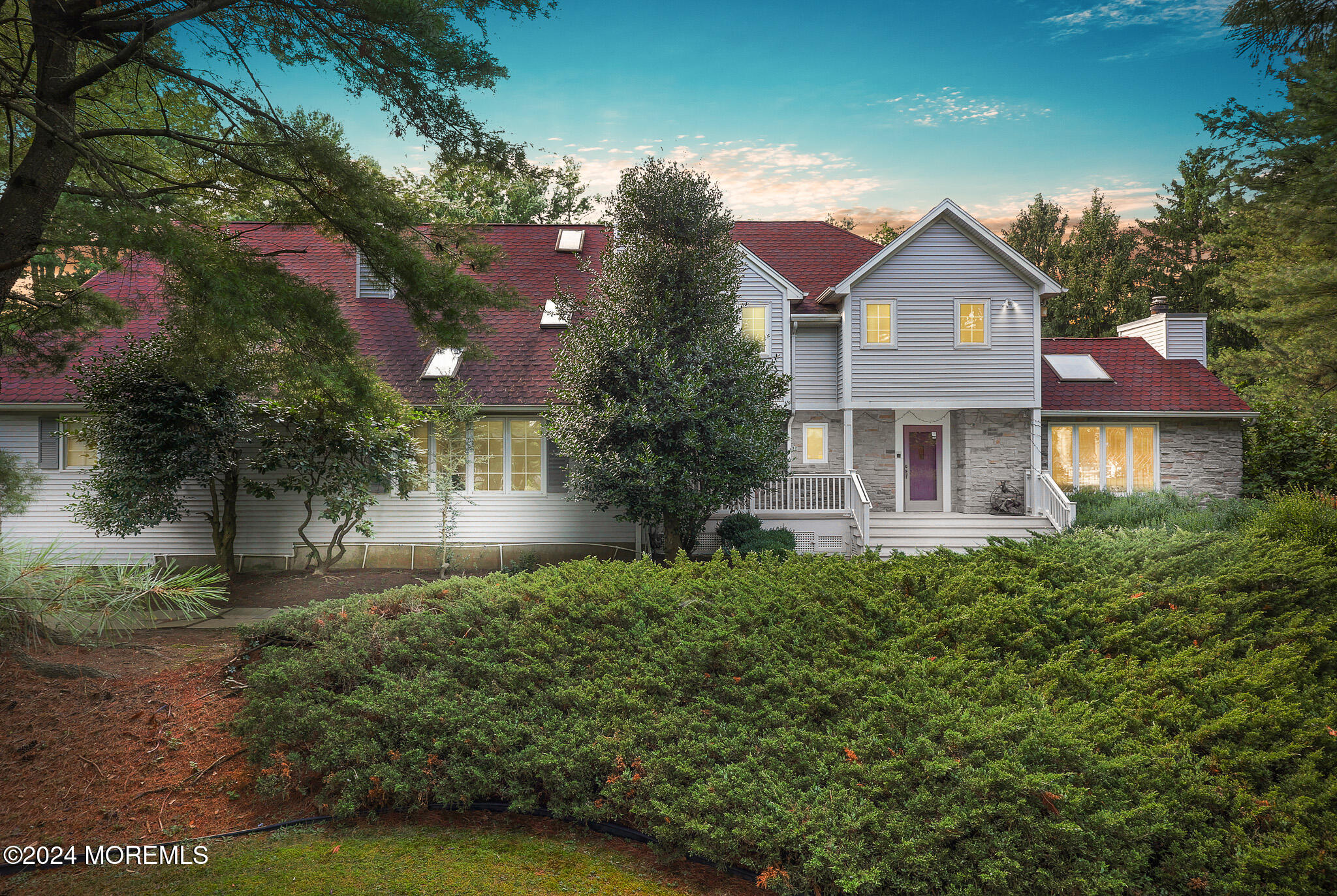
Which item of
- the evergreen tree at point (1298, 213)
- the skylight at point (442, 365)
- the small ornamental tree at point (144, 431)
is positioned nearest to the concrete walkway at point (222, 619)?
the small ornamental tree at point (144, 431)

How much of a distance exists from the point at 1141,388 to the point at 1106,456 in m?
1.83

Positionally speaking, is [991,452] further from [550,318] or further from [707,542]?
[550,318]

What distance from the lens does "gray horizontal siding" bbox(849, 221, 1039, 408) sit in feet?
45.3

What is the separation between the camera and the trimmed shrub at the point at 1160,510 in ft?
33.8

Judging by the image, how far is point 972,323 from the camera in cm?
1398

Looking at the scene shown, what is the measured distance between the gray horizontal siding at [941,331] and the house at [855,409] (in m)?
0.03

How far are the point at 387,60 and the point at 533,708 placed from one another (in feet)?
19.4

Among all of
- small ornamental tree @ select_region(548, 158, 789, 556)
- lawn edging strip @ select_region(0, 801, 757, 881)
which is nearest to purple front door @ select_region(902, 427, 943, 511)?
small ornamental tree @ select_region(548, 158, 789, 556)

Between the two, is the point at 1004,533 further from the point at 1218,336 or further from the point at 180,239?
the point at 1218,336

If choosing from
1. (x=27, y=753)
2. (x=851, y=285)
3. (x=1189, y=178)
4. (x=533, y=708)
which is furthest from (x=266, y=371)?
(x=1189, y=178)

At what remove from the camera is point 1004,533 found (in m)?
12.7

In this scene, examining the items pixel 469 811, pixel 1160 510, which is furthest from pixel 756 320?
pixel 469 811

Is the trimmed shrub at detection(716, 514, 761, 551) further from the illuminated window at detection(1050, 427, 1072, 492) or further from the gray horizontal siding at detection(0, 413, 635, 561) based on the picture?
the illuminated window at detection(1050, 427, 1072, 492)

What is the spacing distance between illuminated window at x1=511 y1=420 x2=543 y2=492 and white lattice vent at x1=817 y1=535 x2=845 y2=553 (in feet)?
19.1
